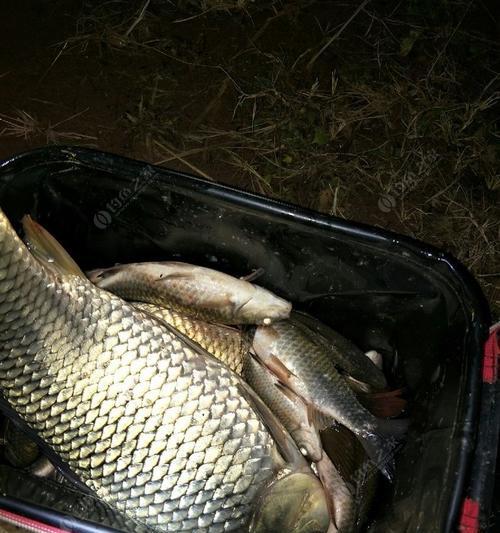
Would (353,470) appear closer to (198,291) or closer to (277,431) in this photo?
(277,431)

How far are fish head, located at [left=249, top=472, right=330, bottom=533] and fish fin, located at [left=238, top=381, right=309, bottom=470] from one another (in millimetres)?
42

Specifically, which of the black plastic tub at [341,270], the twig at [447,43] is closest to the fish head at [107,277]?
the black plastic tub at [341,270]

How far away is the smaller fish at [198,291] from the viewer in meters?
1.66

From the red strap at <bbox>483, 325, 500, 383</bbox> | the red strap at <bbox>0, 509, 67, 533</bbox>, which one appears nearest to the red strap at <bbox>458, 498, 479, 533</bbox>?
the red strap at <bbox>483, 325, 500, 383</bbox>

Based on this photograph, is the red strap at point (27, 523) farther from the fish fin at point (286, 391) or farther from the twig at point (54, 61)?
the twig at point (54, 61)

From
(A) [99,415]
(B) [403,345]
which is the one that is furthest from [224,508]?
(B) [403,345]

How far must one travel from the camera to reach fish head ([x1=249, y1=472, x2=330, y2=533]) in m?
1.43

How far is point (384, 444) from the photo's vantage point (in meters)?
1.60

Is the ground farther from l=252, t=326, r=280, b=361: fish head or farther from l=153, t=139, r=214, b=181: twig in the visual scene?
l=252, t=326, r=280, b=361: fish head

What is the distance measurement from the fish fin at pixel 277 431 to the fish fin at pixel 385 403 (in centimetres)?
26

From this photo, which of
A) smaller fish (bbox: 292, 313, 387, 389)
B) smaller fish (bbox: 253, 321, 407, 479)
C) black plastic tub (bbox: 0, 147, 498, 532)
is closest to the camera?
black plastic tub (bbox: 0, 147, 498, 532)

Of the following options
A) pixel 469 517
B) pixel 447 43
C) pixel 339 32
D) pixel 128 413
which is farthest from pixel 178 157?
pixel 469 517

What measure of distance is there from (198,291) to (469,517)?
0.85 metres

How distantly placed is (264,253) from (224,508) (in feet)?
2.22
